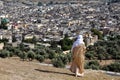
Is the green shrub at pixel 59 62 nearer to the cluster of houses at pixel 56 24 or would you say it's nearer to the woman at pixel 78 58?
the woman at pixel 78 58

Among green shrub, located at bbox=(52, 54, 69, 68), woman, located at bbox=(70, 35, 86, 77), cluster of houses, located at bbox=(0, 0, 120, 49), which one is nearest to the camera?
woman, located at bbox=(70, 35, 86, 77)

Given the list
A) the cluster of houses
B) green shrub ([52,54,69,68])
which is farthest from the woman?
the cluster of houses

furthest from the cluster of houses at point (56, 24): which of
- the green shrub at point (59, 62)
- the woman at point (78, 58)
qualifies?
the woman at point (78, 58)

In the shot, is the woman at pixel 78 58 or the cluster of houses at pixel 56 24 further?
the cluster of houses at pixel 56 24

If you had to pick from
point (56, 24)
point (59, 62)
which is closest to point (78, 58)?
point (59, 62)

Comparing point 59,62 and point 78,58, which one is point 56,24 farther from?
point 78,58

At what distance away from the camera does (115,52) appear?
3638 cm

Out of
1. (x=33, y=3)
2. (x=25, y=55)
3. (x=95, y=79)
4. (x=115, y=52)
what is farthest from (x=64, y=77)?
(x=33, y=3)

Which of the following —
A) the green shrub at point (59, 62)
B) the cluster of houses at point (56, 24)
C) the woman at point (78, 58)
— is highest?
the woman at point (78, 58)

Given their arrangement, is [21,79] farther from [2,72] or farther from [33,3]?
[33,3]

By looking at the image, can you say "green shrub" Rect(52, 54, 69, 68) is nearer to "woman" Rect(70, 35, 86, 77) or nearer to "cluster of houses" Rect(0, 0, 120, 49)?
"woman" Rect(70, 35, 86, 77)

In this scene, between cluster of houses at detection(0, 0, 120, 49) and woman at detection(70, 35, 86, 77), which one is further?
cluster of houses at detection(0, 0, 120, 49)

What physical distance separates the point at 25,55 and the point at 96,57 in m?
10.4

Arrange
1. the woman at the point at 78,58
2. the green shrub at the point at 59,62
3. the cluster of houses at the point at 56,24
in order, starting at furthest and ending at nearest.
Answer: the cluster of houses at the point at 56,24 < the green shrub at the point at 59,62 < the woman at the point at 78,58
